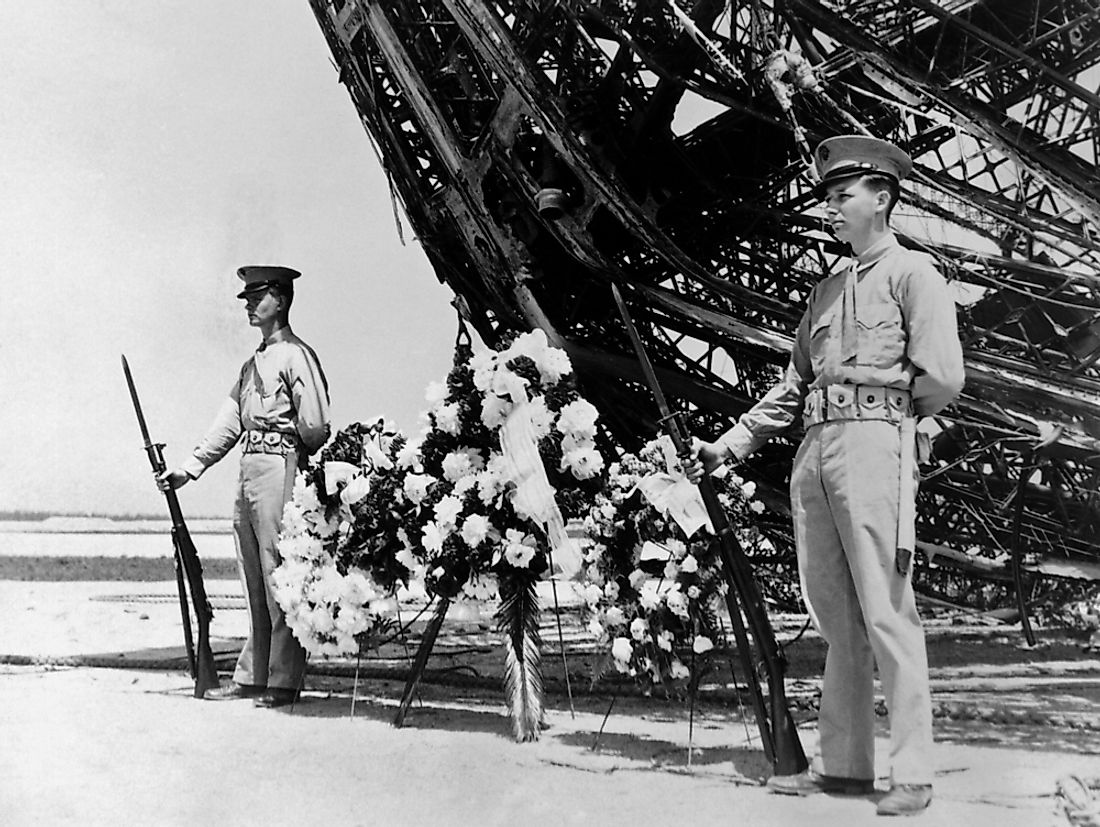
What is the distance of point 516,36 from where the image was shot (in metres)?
5.73

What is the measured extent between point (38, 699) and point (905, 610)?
447 cm

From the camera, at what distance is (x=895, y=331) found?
10.8ft

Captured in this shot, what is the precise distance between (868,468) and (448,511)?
2.01m

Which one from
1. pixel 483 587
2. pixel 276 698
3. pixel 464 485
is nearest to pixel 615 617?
pixel 483 587

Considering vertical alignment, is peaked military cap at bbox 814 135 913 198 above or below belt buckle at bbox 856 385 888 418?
above

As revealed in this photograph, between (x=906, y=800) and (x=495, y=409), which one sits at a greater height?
(x=495, y=409)

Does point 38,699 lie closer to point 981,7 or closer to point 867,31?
point 867,31

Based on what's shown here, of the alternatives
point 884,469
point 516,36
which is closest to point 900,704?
point 884,469

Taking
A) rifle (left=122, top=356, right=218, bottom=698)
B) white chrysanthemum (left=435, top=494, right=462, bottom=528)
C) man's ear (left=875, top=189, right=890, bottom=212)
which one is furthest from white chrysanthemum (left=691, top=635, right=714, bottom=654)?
rifle (left=122, top=356, right=218, bottom=698)

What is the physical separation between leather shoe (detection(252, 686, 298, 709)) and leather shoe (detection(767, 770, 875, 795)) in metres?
2.86

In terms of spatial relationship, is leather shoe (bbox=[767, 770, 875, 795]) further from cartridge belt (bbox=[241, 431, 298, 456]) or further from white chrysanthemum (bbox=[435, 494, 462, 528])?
cartridge belt (bbox=[241, 431, 298, 456])

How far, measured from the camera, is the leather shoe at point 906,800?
3055mm

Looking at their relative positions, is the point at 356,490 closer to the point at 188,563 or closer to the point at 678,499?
the point at 188,563

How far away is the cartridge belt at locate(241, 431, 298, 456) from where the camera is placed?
17.9 feet
